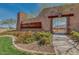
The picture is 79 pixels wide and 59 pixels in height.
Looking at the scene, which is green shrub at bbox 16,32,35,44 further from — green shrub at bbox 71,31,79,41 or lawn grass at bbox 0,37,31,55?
green shrub at bbox 71,31,79,41

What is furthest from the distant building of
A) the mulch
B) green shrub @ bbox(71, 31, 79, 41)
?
the mulch

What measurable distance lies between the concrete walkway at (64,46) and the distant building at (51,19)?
0.09m

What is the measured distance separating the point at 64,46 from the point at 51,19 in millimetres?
323

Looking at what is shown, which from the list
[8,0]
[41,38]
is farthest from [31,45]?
[8,0]

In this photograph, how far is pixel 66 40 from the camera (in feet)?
5.98

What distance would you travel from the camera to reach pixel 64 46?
180cm

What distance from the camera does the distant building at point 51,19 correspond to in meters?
1.83

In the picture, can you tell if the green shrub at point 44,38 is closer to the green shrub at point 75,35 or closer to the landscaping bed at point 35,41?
the landscaping bed at point 35,41

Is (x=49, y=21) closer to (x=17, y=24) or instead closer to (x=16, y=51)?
(x=17, y=24)

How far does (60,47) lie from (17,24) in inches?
20.6

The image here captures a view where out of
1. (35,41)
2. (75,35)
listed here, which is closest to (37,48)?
(35,41)

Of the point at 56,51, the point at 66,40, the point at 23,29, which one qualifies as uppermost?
the point at 23,29

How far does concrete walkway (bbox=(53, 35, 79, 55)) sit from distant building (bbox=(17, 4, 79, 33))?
86 mm

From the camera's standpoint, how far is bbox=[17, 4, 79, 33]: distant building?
183 centimetres
